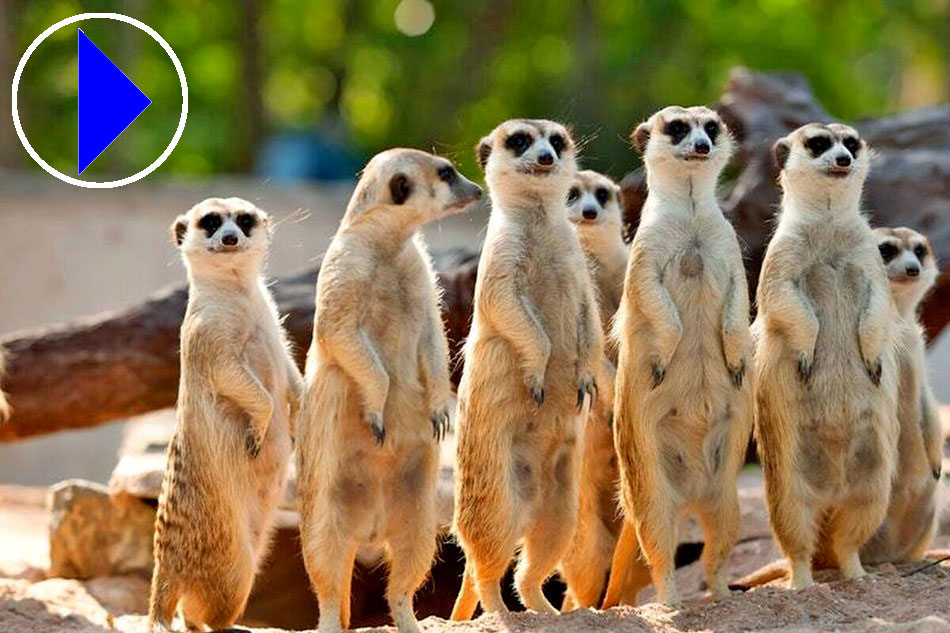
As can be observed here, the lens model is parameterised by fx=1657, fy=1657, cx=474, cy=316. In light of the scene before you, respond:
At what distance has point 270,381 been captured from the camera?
5438mm

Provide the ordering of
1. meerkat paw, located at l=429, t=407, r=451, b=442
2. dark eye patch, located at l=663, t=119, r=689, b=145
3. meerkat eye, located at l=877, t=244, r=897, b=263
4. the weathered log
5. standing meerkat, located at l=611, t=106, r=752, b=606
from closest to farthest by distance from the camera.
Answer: meerkat paw, located at l=429, t=407, r=451, b=442 → standing meerkat, located at l=611, t=106, r=752, b=606 → dark eye patch, located at l=663, t=119, r=689, b=145 → meerkat eye, located at l=877, t=244, r=897, b=263 → the weathered log

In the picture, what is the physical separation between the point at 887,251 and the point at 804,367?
0.84m

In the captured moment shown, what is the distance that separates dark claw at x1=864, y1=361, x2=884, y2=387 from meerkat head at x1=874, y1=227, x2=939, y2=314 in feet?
1.91

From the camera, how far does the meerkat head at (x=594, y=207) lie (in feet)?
20.4

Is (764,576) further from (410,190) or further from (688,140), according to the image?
(410,190)

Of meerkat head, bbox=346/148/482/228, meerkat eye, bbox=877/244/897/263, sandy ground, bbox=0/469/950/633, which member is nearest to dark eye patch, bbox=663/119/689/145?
meerkat head, bbox=346/148/482/228

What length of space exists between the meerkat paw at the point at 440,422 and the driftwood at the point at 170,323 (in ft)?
6.99

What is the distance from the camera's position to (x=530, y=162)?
533cm

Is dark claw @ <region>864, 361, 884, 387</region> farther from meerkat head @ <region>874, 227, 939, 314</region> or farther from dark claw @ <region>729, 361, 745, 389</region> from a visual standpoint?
meerkat head @ <region>874, 227, 939, 314</region>

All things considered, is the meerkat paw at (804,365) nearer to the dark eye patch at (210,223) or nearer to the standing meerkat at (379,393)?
→ the standing meerkat at (379,393)

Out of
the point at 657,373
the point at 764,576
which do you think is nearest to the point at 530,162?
the point at 657,373

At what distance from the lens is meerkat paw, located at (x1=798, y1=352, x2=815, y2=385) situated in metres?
5.41

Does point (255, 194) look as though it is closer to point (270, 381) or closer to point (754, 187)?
point (754, 187)

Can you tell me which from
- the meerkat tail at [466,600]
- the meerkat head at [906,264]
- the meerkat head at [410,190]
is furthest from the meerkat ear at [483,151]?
the meerkat head at [906,264]
